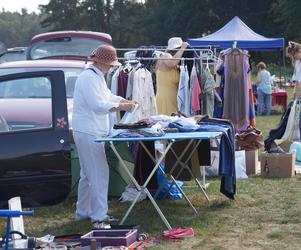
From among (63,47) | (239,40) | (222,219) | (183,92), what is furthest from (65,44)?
(239,40)

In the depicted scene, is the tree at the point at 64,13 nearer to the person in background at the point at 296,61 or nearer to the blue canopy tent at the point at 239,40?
the blue canopy tent at the point at 239,40

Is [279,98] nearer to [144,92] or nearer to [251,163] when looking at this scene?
[251,163]

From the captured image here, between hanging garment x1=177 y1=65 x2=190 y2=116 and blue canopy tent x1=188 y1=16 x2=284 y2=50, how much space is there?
1050cm

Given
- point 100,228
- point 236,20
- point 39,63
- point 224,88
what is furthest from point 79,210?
point 236,20

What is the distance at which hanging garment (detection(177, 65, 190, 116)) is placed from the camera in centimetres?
911

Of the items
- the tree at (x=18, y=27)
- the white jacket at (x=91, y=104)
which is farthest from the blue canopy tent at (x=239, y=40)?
the tree at (x=18, y=27)

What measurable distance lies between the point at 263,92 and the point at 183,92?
10.1m

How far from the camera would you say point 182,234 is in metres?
6.13

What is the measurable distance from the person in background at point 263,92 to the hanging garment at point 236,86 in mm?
8060

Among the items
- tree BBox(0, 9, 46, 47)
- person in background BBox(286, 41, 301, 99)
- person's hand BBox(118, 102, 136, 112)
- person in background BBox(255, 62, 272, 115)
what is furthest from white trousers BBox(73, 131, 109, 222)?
tree BBox(0, 9, 46, 47)

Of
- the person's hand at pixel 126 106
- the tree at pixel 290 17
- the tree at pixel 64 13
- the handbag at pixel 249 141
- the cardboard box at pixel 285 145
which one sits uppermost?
the tree at pixel 64 13

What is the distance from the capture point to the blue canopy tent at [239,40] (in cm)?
2000

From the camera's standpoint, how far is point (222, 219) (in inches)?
269

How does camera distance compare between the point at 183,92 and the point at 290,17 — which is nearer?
the point at 183,92
